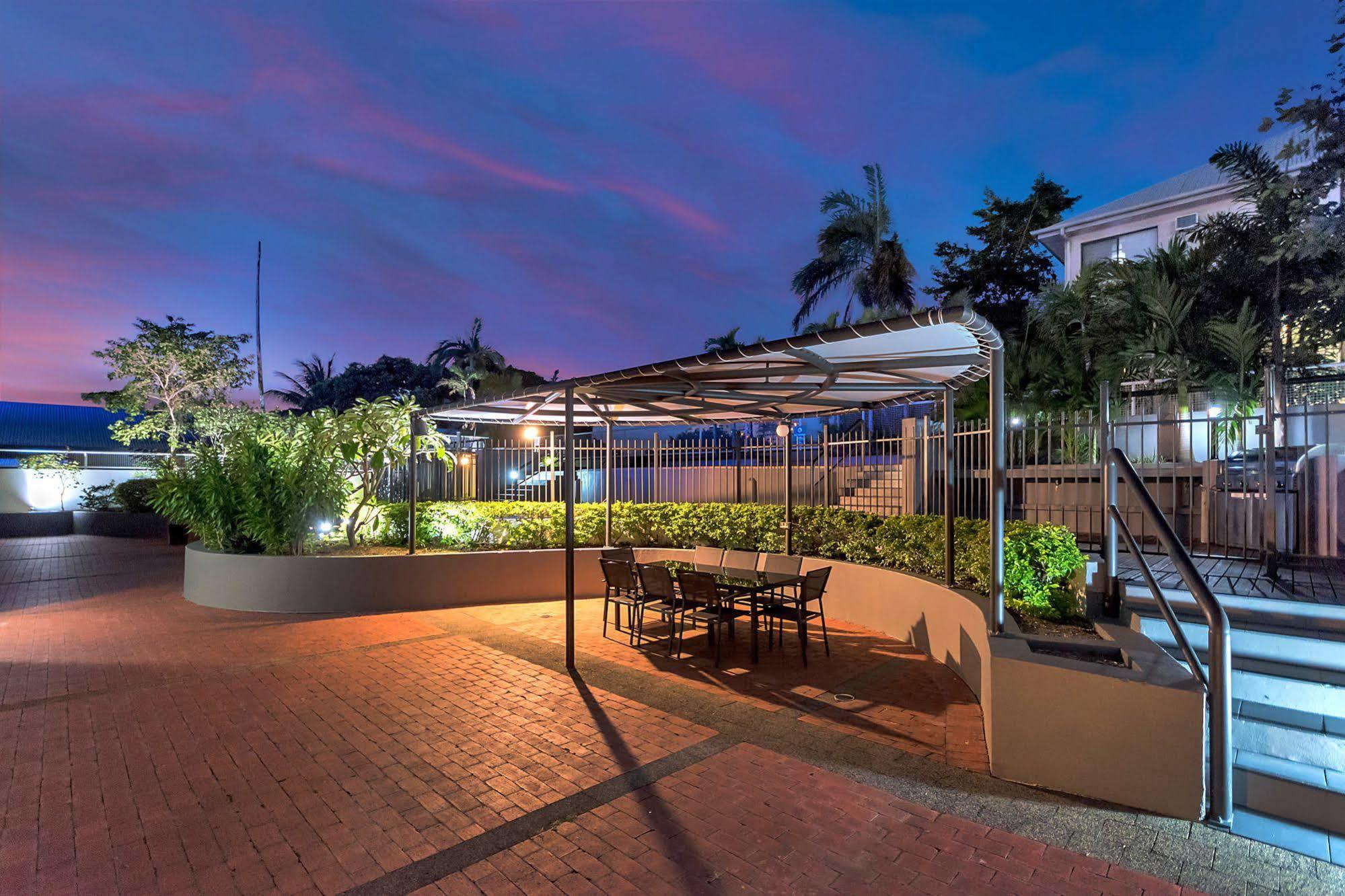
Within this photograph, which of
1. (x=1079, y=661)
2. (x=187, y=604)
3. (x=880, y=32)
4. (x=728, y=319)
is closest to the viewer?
(x=1079, y=661)

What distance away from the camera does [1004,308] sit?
20.2 meters

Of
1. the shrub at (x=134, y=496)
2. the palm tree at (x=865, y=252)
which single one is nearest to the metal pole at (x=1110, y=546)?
the palm tree at (x=865, y=252)

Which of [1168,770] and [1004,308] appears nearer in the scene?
[1168,770]

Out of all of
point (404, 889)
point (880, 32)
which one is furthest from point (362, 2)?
point (404, 889)

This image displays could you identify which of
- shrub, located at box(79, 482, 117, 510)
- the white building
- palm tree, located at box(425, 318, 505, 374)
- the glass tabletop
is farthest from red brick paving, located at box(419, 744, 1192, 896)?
palm tree, located at box(425, 318, 505, 374)

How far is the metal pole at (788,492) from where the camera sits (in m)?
8.43

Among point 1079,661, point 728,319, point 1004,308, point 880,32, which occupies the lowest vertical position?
point 1079,661

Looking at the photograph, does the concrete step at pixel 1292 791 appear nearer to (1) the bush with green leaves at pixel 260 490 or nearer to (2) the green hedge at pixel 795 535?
(2) the green hedge at pixel 795 535

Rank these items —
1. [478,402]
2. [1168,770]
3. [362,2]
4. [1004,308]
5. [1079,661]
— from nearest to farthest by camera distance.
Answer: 1. [1168,770]
2. [1079,661]
3. [478,402]
4. [362,2]
5. [1004,308]

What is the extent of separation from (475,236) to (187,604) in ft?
55.3

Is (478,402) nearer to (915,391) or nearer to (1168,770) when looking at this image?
(915,391)

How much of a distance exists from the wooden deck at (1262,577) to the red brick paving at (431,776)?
2.05m

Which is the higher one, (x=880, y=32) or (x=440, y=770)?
(x=880, y=32)

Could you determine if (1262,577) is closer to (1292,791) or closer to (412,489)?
(1292,791)
